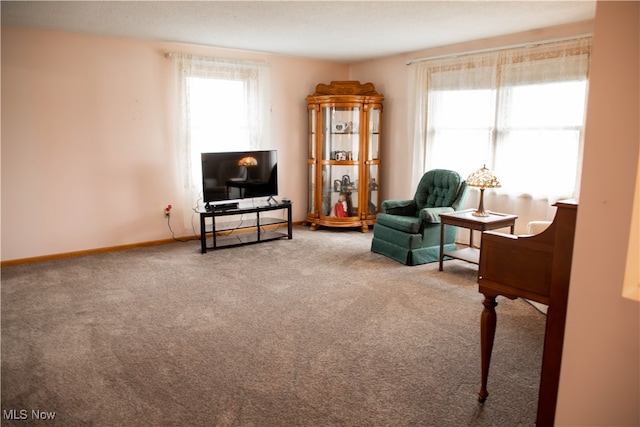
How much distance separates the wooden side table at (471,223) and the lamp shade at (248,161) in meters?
2.48

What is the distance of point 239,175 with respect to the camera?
5.77 m

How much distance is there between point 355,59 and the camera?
6691mm

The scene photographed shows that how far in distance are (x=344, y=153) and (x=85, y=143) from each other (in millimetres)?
3187

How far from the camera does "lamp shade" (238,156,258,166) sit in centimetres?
576

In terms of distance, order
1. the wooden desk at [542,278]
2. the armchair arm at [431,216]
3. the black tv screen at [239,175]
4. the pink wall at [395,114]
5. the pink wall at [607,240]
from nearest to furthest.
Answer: the pink wall at [607,240] < the wooden desk at [542,278] < the armchair arm at [431,216] < the black tv screen at [239,175] < the pink wall at [395,114]

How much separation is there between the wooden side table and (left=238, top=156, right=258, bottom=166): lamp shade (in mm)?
2482

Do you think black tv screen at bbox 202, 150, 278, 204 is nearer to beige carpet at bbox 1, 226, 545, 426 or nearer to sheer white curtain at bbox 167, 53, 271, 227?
sheer white curtain at bbox 167, 53, 271, 227

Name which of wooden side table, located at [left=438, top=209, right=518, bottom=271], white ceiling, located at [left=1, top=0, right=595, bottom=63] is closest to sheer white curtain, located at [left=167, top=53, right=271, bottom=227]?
white ceiling, located at [left=1, top=0, right=595, bottom=63]

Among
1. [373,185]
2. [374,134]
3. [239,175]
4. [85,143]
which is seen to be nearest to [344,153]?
[374,134]

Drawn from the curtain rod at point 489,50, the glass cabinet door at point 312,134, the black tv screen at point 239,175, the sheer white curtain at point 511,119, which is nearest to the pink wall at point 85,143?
the black tv screen at point 239,175

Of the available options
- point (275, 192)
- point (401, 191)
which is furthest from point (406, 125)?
point (275, 192)

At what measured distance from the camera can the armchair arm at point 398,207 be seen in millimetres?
5367

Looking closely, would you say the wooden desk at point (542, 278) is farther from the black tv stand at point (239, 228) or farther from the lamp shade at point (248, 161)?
the lamp shade at point (248, 161)

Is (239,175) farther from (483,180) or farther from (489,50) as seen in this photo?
(489,50)
